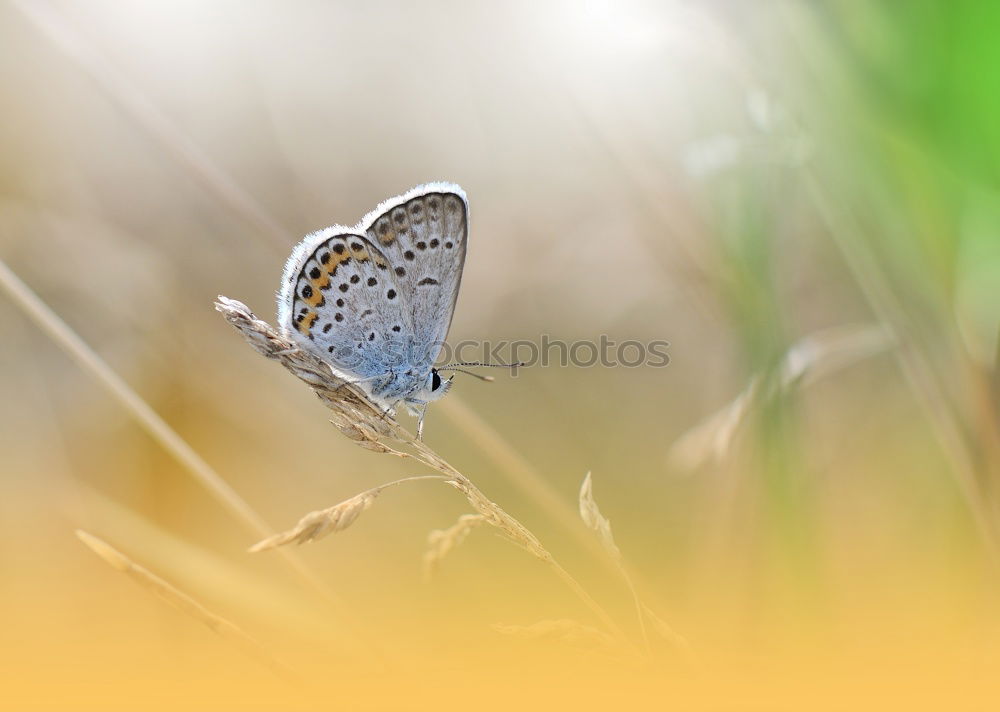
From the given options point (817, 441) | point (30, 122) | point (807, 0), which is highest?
point (30, 122)

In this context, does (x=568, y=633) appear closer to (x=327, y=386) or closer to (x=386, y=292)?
(x=327, y=386)

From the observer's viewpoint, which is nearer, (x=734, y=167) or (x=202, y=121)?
(x=734, y=167)

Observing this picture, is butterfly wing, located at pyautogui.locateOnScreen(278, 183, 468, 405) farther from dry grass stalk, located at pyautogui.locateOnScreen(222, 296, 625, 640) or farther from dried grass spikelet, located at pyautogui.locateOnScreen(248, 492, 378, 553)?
dried grass spikelet, located at pyautogui.locateOnScreen(248, 492, 378, 553)

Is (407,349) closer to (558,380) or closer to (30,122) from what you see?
(558,380)

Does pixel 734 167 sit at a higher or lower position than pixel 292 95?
lower

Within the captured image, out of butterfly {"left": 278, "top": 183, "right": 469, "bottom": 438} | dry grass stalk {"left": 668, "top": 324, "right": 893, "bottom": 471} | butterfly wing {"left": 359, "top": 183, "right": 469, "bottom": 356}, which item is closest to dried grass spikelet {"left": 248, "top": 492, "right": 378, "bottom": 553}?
dry grass stalk {"left": 668, "top": 324, "right": 893, "bottom": 471}

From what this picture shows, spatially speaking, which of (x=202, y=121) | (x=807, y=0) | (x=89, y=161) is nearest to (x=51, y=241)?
(x=89, y=161)
